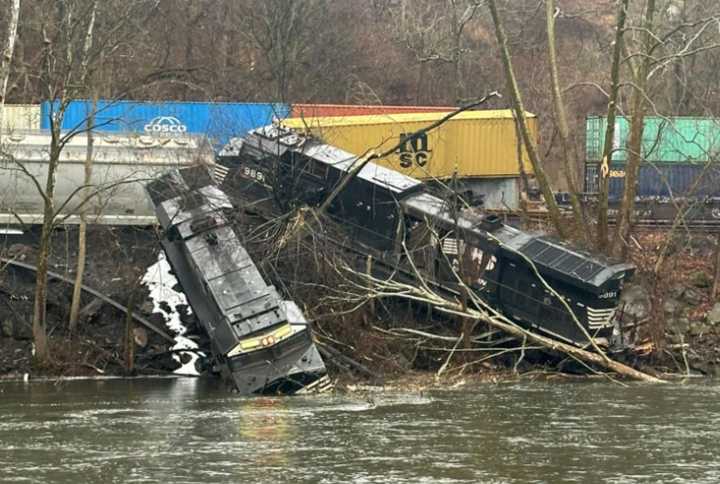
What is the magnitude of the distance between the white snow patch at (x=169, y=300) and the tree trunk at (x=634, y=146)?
10296mm

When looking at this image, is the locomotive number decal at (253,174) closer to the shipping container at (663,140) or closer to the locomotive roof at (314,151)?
the locomotive roof at (314,151)

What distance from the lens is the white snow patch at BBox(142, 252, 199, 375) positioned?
77.8ft

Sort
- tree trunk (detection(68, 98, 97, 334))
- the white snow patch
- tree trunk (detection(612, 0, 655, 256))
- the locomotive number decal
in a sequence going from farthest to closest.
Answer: tree trunk (detection(612, 0, 655, 256)) → the locomotive number decal → tree trunk (detection(68, 98, 97, 334)) → the white snow patch

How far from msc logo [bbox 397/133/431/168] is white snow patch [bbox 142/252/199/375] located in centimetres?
1113

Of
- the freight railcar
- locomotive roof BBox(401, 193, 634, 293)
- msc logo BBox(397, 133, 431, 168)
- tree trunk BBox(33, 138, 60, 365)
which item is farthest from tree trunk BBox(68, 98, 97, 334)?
the freight railcar

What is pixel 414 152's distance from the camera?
120 ft

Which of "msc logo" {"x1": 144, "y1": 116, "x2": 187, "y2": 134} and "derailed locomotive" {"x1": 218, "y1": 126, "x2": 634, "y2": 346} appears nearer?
"derailed locomotive" {"x1": 218, "y1": 126, "x2": 634, "y2": 346}

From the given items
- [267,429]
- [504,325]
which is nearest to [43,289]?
[267,429]

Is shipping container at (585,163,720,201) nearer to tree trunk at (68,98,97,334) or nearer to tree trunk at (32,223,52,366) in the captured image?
tree trunk at (68,98,97,334)

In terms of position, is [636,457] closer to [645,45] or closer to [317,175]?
[317,175]

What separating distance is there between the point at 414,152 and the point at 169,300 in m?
13.1

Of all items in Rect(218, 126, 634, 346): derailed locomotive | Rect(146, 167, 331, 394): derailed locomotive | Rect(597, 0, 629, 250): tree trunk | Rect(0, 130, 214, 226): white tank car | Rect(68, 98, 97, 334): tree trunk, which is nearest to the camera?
Rect(146, 167, 331, 394): derailed locomotive

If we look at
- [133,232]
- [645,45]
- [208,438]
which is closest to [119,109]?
[133,232]

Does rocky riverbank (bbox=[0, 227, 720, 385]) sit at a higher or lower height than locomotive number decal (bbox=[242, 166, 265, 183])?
lower
